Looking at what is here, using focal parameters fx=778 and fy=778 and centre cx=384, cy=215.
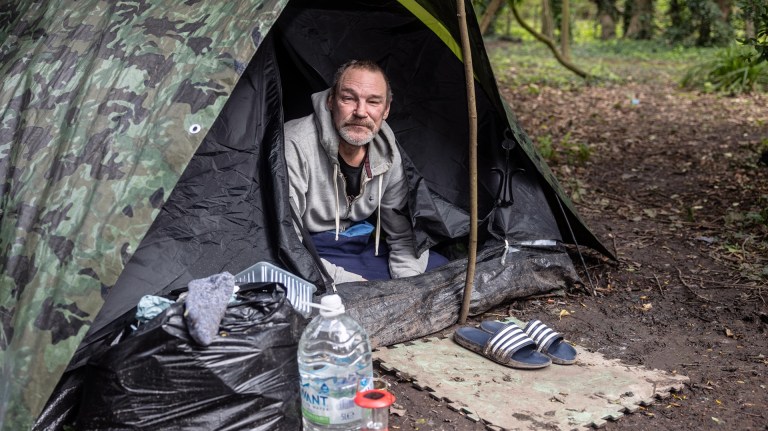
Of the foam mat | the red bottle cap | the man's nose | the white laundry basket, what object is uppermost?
the man's nose

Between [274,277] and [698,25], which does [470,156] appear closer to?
[274,277]

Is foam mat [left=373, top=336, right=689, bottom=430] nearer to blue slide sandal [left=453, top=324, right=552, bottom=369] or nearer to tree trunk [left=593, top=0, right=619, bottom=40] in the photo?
blue slide sandal [left=453, top=324, right=552, bottom=369]

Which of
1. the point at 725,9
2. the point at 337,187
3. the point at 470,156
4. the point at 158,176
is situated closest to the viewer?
the point at 158,176

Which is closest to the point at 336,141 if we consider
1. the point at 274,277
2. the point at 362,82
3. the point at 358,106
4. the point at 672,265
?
the point at 358,106

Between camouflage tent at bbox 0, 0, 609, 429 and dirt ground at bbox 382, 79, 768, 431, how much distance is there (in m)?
0.37

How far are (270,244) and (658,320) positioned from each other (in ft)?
6.36

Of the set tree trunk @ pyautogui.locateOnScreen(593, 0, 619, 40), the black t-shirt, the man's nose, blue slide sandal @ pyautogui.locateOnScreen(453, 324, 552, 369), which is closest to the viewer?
blue slide sandal @ pyautogui.locateOnScreen(453, 324, 552, 369)

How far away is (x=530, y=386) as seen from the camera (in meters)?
3.11

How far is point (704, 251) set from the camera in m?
4.72

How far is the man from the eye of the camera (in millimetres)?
3684

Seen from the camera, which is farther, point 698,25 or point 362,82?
point 698,25

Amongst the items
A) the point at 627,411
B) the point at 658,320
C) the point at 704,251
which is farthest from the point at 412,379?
the point at 704,251

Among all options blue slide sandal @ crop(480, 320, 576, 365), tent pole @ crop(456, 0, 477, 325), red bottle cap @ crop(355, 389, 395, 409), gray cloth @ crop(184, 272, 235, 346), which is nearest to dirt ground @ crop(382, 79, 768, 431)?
blue slide sandal @ crop(480, 320, 576, 365)

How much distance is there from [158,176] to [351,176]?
1.23 m
